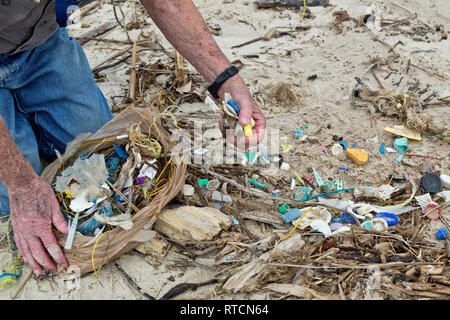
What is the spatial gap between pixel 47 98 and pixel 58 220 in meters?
1.03

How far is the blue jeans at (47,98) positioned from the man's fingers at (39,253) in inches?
22.0

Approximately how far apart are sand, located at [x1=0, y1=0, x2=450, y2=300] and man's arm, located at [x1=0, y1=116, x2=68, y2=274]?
181 mm

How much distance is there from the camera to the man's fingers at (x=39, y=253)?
179 cm

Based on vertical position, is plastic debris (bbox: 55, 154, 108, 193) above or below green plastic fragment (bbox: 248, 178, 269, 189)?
above

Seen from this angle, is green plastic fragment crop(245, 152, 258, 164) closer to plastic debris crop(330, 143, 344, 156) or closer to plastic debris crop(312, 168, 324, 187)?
plastic debris crop(312, 168, 324, 187)

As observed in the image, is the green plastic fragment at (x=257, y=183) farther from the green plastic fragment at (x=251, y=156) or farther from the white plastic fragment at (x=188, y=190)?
the white plastic fragment at (x=188, y=190)

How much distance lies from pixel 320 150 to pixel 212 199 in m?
0.98

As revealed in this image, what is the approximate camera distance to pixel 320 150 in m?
2.65

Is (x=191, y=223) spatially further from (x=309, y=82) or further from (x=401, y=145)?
(x=309, y=82)

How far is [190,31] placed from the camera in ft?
6.71

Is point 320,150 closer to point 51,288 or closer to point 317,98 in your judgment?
point 317,98

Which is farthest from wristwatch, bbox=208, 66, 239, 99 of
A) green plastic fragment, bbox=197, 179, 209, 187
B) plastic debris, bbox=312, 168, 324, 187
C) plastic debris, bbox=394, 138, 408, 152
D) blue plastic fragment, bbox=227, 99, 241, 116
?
plastic debris, bbox=394, 138, 408, 152

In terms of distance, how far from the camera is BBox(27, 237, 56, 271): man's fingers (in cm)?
179

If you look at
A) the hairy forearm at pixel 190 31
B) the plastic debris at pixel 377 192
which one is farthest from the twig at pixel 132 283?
the plastic debris at pixel 377 192
